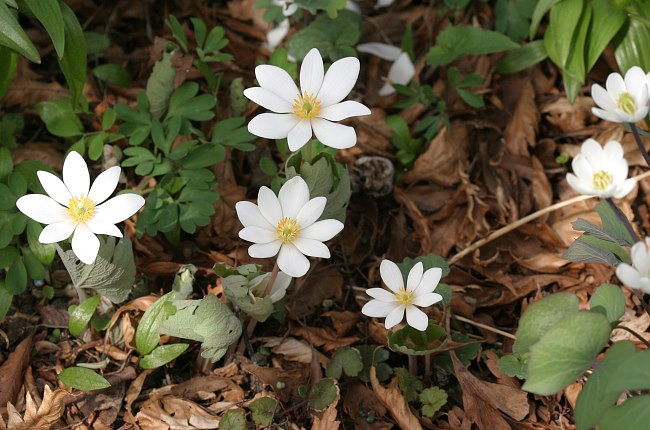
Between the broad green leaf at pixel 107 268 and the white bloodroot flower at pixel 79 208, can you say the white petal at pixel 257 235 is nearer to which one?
the white bloodroot flower at pixel 79 208

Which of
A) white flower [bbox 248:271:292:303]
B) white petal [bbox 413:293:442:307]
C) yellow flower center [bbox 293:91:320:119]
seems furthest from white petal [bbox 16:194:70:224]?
white petal [bbox 413:293:442:307]

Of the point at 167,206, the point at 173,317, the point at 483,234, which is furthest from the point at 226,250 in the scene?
the point at 483,234

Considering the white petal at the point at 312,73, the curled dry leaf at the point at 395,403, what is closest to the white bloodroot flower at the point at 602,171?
the white petal at the point at 312,73

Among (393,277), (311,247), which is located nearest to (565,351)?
(393,277)

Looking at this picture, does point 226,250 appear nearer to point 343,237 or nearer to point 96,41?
point 343,237

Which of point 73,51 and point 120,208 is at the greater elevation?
point 73,51

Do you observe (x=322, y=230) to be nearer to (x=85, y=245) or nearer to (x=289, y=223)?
(x=289, y=223)
